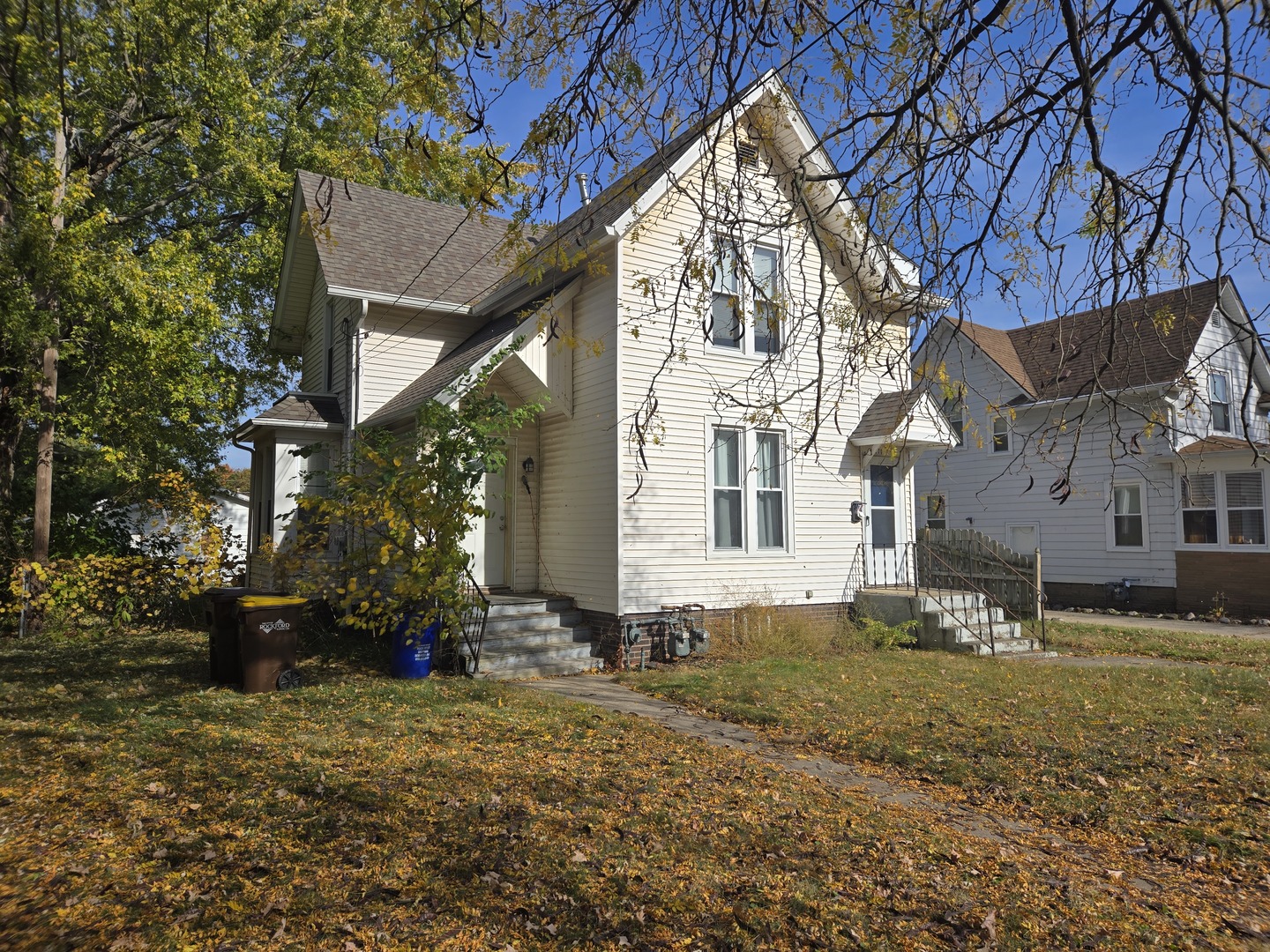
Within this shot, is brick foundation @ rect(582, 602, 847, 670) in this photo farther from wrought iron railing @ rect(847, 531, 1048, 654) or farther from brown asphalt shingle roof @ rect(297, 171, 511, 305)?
brown asphalt shingle roof @ rect(297, 171, 511, 305)

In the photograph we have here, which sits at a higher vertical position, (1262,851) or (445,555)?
(445,555)

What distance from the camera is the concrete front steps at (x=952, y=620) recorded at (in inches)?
502

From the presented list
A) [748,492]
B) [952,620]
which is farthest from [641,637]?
[952,620]

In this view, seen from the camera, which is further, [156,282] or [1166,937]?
[156,282]

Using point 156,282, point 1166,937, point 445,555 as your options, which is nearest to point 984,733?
point 1166,937

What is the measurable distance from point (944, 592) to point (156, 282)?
1499cm

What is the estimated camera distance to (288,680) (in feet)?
30.3

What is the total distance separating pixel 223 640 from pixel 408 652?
2.10m

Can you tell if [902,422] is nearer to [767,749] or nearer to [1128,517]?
[767,749]

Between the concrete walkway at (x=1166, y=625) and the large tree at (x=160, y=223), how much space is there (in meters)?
15.3

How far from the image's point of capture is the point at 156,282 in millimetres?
14680

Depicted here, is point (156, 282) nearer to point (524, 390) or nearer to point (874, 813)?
point (524, 390)

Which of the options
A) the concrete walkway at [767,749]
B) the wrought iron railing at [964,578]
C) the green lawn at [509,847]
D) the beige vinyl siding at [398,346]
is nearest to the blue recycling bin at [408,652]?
the concrete walkway at [767,749]

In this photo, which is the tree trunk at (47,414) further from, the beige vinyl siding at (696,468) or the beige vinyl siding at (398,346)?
the beige vinyl siding at (696,468)
